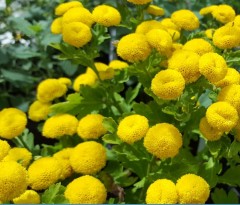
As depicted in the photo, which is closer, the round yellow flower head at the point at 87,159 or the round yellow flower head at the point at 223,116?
the round yellow flower head at the point at 223,116

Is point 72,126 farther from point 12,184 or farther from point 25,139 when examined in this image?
point 12,184

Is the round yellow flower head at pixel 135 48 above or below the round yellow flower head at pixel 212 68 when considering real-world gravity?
below

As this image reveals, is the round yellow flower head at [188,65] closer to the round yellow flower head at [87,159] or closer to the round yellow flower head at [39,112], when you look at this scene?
the round yellow flower head at [87,159]

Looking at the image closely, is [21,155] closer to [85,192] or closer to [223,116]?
[85,192]

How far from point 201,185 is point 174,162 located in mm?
291

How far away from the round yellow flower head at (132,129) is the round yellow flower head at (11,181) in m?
0.33

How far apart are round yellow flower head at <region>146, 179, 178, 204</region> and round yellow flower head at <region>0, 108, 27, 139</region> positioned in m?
0.56

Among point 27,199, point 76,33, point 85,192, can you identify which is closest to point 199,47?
point 76,33

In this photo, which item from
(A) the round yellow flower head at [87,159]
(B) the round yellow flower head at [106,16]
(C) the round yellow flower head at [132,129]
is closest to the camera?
(C) the round yellow flower head at [132,129]

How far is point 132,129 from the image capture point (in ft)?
4.77

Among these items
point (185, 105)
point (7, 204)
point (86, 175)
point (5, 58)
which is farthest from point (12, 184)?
point (5, 58)

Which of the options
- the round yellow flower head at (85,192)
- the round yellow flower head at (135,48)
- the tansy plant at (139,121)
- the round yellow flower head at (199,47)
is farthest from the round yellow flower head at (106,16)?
the round yellow flower head at (85,192)

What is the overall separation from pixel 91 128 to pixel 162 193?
50 cm

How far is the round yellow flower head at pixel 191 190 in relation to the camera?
4.16 feet
